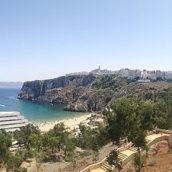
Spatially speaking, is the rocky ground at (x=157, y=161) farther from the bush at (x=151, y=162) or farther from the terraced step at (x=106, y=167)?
the terraced step at (x=106, y=167)

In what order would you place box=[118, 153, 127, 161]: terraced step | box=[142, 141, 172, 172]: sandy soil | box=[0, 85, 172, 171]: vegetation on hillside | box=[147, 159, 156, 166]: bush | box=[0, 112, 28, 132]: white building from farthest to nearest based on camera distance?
box=[0, 112, 28, 132]: white building → box=[118, 153, 127, 161]: terraced step → box=[147, 159, 156, 166]: bush → box=[0, 85, 172, 171]: vegetation on hillside → box=[142, 141, 172, 172]: sandy soil

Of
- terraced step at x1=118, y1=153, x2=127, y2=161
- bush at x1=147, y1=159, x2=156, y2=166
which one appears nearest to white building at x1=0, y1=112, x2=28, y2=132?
terraced step at x1=118, y1=153, x2=127, y2=161

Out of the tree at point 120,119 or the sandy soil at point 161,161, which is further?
the tree at point 120,119

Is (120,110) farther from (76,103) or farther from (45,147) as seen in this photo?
(76,103)

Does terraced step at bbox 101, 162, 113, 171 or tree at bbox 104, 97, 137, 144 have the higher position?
tree at bbox 104, 97, 137, 144

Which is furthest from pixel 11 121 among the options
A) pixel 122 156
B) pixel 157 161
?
pixel 157 161

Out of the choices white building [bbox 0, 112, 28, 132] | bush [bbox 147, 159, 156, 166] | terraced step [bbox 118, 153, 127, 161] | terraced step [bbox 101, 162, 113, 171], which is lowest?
white building [bbox 0, 112, 28, 132]

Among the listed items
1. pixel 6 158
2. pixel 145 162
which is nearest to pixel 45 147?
pixel 6 158

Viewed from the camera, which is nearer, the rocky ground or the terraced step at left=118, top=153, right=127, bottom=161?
the rocky ground

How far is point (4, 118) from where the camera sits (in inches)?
3939

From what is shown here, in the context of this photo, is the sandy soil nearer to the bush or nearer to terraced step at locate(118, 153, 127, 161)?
the bush

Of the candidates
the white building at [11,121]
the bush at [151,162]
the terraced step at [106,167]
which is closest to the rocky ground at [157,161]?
the bush at [151,162]

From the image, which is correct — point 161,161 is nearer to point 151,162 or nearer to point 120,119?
point 151,162

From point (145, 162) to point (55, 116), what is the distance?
115393mm
